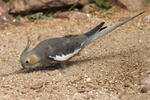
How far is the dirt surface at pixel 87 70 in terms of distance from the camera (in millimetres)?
4230

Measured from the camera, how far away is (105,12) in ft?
24.7

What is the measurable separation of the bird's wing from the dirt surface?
345 mm

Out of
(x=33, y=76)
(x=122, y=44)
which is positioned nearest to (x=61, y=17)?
(x=122, y=44)

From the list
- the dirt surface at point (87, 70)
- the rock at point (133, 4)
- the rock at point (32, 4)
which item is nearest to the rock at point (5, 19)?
the rock at point (32, 4)

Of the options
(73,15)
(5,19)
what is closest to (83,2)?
(73,15)

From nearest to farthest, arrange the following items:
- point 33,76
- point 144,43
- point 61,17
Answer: point 33,76, point 144,43, point 61,17

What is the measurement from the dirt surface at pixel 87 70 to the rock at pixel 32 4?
845 millimetres

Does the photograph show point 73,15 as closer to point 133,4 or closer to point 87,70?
point 133,4

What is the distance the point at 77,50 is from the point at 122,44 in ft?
4.55

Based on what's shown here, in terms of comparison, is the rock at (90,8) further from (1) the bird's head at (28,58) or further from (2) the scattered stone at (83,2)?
(1) the bird's head at (28,58)

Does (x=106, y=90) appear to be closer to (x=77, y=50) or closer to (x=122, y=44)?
(x=77, y=50)

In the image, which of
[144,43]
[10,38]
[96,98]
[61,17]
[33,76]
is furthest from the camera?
[61,17]

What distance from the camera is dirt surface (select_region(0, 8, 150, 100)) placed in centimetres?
423

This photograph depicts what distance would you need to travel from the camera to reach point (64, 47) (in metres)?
4.84
